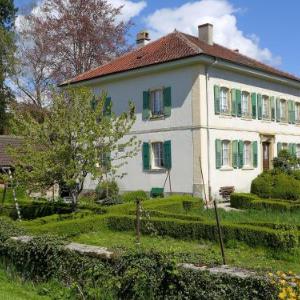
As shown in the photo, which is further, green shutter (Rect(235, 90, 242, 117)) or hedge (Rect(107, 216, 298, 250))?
green shutter (Rect(235, 90, 242, 117))

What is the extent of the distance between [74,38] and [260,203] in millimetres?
20780

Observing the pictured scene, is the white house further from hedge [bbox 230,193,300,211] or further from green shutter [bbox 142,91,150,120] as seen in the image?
hedge [bbox 230,193,300,211]

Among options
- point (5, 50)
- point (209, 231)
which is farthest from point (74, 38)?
point (209, 231)

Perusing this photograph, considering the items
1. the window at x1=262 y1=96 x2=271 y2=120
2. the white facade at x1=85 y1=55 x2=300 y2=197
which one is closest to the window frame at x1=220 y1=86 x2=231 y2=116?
the white facade at x1=85 y1=55 x2=300 y2=197

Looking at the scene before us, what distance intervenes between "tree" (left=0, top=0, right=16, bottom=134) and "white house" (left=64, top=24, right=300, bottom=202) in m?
9.40

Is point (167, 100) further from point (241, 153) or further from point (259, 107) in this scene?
point (259, 107)

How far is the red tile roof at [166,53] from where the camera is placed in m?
23.2

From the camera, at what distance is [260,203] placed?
18469 mm

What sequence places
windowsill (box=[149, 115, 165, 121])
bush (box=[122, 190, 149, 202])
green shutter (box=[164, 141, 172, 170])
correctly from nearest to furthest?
1. bush (box=[122, 190, 149, 202])
2. green shutter (box=[164, 141, 172, 170])
3. windowsill (box=[149, 115, 165, 121])

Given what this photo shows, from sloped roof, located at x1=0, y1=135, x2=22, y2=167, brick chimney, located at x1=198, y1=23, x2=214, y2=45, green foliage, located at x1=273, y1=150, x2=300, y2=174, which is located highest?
brick chimney, located at x1=198, y1=23, x2=214, y2=45

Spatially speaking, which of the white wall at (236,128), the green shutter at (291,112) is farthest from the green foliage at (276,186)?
the green shutter at (291,112)

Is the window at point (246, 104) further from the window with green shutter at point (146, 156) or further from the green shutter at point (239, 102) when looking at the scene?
the window with green shutter at point (146, 156)

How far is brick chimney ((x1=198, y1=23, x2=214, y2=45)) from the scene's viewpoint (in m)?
26.6

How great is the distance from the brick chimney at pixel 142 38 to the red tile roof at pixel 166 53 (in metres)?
1.67
